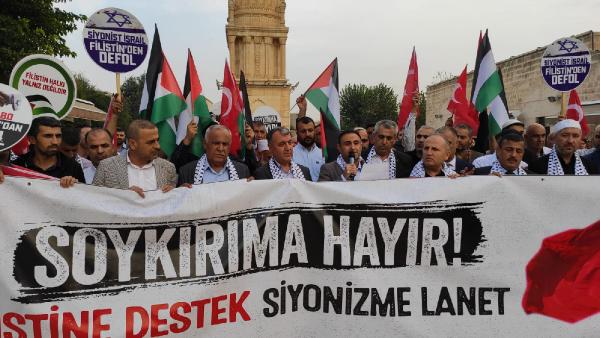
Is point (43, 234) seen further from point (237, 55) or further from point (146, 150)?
point (237, 55)

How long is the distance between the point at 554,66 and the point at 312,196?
522 cm

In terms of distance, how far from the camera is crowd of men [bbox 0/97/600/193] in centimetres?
448

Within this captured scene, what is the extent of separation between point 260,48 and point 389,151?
43759 mm

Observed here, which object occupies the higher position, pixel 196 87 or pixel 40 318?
pixel 196 87

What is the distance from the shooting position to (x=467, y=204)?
13.1 ft

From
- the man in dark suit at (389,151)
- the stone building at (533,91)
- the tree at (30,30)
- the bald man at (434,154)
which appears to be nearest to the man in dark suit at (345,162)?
the man in dark suit at (389,151)

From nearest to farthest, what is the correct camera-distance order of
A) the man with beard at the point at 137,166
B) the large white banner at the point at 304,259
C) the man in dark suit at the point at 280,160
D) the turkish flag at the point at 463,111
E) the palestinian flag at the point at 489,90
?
the large white banner at the point at 304,259
the man with beard at the point at 137,166
the man in dark suit at the point at 280,160
the palestinian flag at the point at 489,90
the turkish flag at the point at 463,111

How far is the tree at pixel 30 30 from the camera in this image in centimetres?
1605

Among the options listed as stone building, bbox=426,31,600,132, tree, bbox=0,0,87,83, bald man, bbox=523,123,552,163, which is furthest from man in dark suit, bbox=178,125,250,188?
A: tree, bbox=0,0,87,83

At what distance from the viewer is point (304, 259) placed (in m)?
3.92

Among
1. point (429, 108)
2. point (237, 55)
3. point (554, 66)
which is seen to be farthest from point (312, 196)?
point (237, 55)

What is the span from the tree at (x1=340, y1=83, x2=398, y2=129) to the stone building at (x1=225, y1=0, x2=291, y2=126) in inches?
651

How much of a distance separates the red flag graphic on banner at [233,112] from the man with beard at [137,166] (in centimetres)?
222

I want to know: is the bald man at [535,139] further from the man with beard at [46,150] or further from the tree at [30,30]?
the tree at [30,30]
